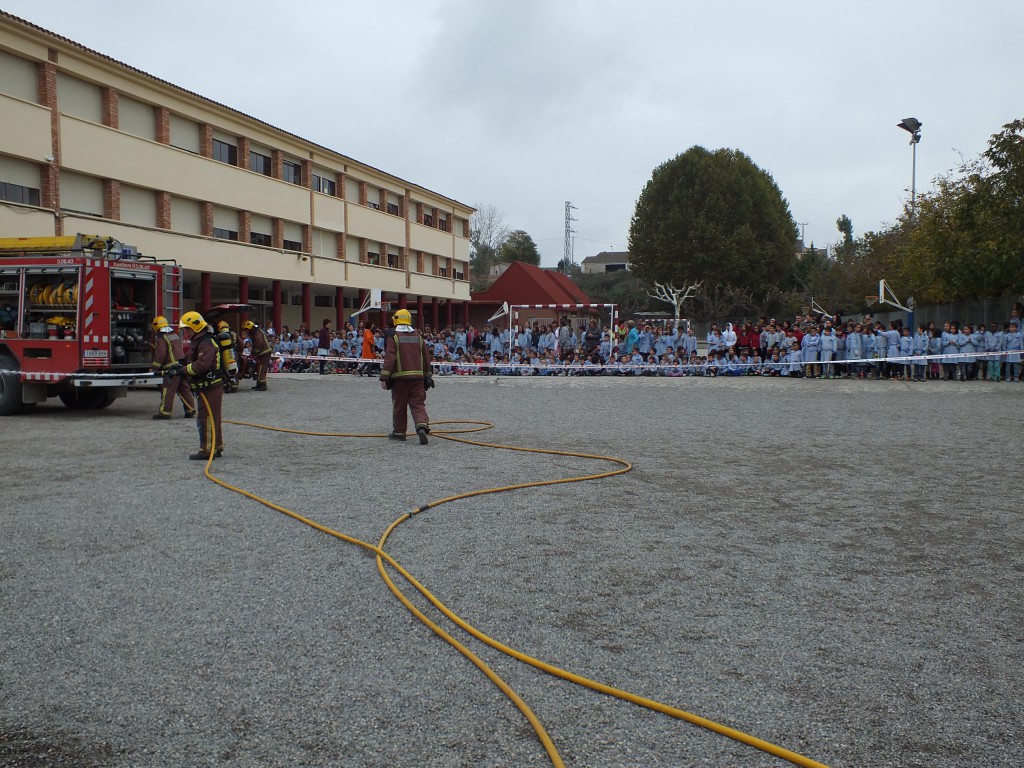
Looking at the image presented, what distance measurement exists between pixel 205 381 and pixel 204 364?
22cm

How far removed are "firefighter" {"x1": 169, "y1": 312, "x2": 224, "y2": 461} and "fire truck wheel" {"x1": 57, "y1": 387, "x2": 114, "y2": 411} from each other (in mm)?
7019

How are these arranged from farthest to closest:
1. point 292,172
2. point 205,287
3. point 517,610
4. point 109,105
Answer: point 292,172, point 205,287, point 109,105, point 517,610

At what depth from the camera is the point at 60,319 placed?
14.7 metres

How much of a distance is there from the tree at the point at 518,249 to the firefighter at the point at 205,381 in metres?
82.1

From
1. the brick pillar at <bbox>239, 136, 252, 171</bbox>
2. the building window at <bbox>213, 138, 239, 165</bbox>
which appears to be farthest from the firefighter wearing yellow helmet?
the brick pillar at <bbox>239, 136, 252, 171</bbox>

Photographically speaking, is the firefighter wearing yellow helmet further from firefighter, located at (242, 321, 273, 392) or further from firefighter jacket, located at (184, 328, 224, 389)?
firefighter, located at (242, 321, 273, 392)

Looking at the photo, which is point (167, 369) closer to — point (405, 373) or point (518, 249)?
point (405, 373)

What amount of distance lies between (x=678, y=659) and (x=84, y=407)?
50.6 ft

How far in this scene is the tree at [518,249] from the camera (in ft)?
302

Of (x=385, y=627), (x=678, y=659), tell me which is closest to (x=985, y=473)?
(x=678, y=659)

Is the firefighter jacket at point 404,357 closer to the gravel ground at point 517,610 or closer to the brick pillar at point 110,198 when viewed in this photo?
the gravel ground at point 517,610

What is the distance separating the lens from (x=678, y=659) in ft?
13.2

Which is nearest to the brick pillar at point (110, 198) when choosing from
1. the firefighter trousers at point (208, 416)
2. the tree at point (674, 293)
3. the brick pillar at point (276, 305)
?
the brick pillar at point (276, 305)

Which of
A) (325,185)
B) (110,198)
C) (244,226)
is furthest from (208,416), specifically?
(325,185)
